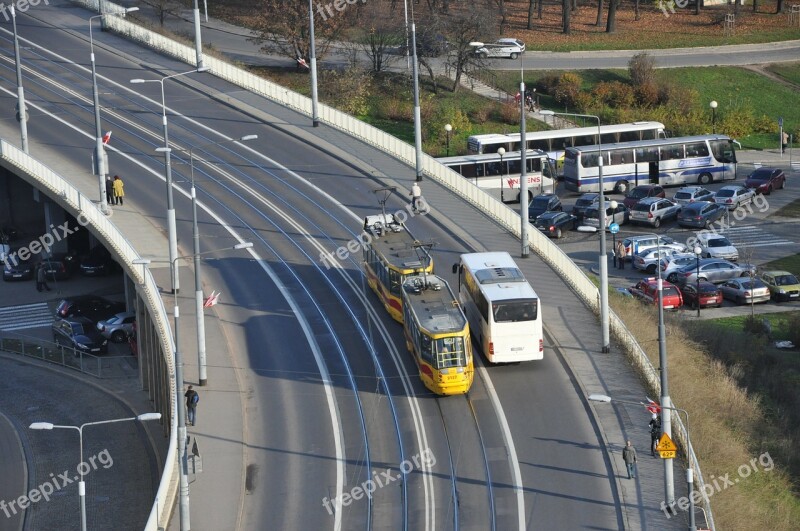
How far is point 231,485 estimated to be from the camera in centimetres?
3709

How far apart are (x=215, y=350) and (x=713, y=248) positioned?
30.5m

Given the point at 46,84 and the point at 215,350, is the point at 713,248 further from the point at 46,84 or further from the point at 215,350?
the point at 46,84

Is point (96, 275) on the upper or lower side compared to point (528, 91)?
lower

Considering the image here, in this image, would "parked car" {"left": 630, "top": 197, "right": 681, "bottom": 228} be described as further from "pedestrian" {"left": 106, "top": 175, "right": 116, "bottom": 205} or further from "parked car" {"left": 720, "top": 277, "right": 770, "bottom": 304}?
"pedestrian" {"left": 106, "top": 175, "right": 116, "bottom": 205}

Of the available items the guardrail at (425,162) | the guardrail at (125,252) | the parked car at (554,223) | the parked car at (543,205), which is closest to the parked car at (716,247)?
the parked car at (554,223)

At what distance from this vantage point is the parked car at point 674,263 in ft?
205

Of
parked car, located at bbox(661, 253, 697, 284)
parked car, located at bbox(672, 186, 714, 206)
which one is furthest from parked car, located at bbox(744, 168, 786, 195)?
parked car, located at bbox(661, 253, 697, 284)

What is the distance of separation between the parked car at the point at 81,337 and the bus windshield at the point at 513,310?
25.0m

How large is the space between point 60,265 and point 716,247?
34.4 meters

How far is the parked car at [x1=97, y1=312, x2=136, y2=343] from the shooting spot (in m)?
60.8

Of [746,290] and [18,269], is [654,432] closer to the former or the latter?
[746,290]

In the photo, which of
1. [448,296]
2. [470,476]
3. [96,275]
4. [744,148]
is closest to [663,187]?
[744,148]

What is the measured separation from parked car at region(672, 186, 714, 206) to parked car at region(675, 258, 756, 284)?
34.8 feet
